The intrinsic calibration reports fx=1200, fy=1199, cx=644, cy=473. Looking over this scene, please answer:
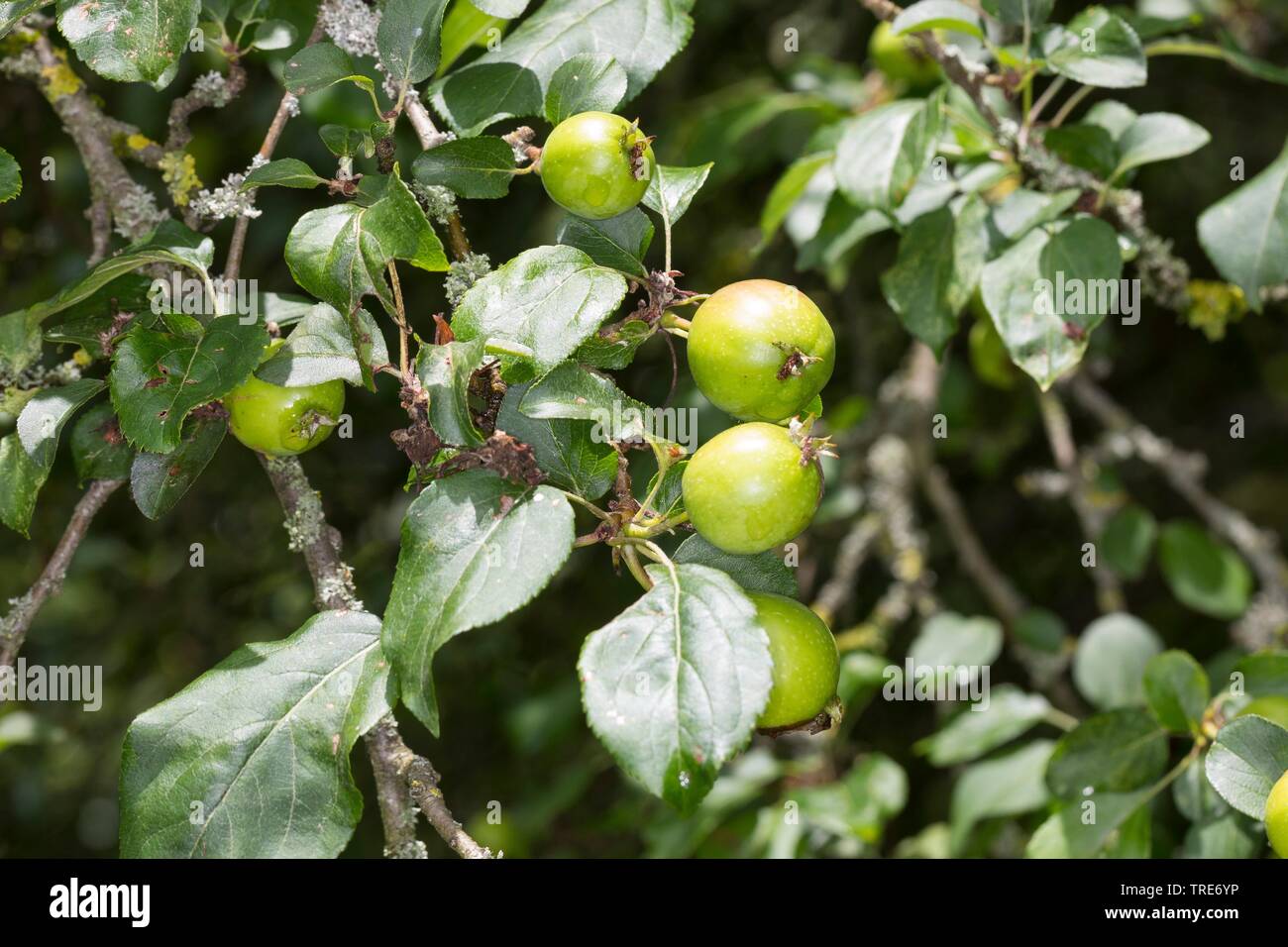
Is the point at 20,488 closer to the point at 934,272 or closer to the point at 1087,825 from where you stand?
the point at 934,272

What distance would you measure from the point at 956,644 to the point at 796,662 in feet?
4.94

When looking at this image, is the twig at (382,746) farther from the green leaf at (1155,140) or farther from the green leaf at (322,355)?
the green leaf at (1155,140)

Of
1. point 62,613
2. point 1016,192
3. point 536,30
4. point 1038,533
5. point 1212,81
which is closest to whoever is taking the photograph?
point 536,30

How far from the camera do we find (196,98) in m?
1.57

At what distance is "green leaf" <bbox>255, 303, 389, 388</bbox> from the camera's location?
1.25 meters

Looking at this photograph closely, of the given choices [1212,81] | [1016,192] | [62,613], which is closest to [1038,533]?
[1212,81]

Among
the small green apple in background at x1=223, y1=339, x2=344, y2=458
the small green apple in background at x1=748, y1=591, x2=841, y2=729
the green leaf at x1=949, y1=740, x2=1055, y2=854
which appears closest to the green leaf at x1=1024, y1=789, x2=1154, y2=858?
the green leaf at x1=949, y1=740, x2=1055, y2=854

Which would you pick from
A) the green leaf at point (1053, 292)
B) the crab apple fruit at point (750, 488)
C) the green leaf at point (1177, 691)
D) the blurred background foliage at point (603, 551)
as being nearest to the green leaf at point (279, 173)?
the crab apple fruit at point (750, 488)

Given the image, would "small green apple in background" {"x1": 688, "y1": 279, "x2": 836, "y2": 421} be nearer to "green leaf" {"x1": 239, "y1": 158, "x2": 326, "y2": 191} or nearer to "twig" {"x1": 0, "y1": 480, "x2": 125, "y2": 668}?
"green leaf" {"x1": 239, "y1": 158, "x2": 326, "y2": 191}

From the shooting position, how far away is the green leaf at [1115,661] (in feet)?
7.68

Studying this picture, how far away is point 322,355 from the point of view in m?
1.26

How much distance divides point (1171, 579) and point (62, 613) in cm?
331

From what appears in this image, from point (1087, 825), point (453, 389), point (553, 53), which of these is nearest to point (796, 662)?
point (453, 389)

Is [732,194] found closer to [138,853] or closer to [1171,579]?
[1171,579]
